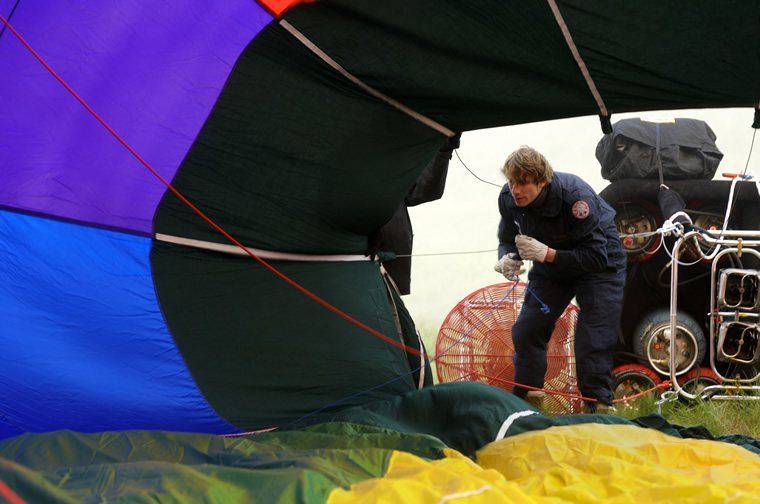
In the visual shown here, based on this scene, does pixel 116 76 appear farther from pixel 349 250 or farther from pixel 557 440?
pixel 557 440

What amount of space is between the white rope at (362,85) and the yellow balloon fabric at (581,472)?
3.28ft

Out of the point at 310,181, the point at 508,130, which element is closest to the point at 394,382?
the point at 310,181

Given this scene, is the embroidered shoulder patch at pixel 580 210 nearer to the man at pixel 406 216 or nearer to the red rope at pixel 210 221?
the man at pixel 406 216

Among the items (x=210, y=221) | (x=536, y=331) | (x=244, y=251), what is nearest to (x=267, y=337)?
(x=244, y=251)

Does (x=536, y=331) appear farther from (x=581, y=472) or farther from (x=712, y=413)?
(x=581, y=472)

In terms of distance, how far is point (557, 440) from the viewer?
2.29 m

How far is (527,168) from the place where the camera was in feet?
10.5

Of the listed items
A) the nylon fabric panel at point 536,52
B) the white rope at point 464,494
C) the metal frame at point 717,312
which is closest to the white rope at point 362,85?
the nylon fabric panel at point 536,52

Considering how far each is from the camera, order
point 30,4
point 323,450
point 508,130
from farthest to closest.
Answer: point 508,130 → point 30,4 → point 323,450

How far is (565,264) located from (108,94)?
1.71 metres

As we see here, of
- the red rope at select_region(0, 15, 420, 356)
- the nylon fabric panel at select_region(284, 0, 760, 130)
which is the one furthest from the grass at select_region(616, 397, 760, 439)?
the nylon fabric panel at select_region(284, 0, 760, 130)

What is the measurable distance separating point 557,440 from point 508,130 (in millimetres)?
2756

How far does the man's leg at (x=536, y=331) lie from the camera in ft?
11.4

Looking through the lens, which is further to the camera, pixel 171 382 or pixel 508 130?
pixel 508 130
